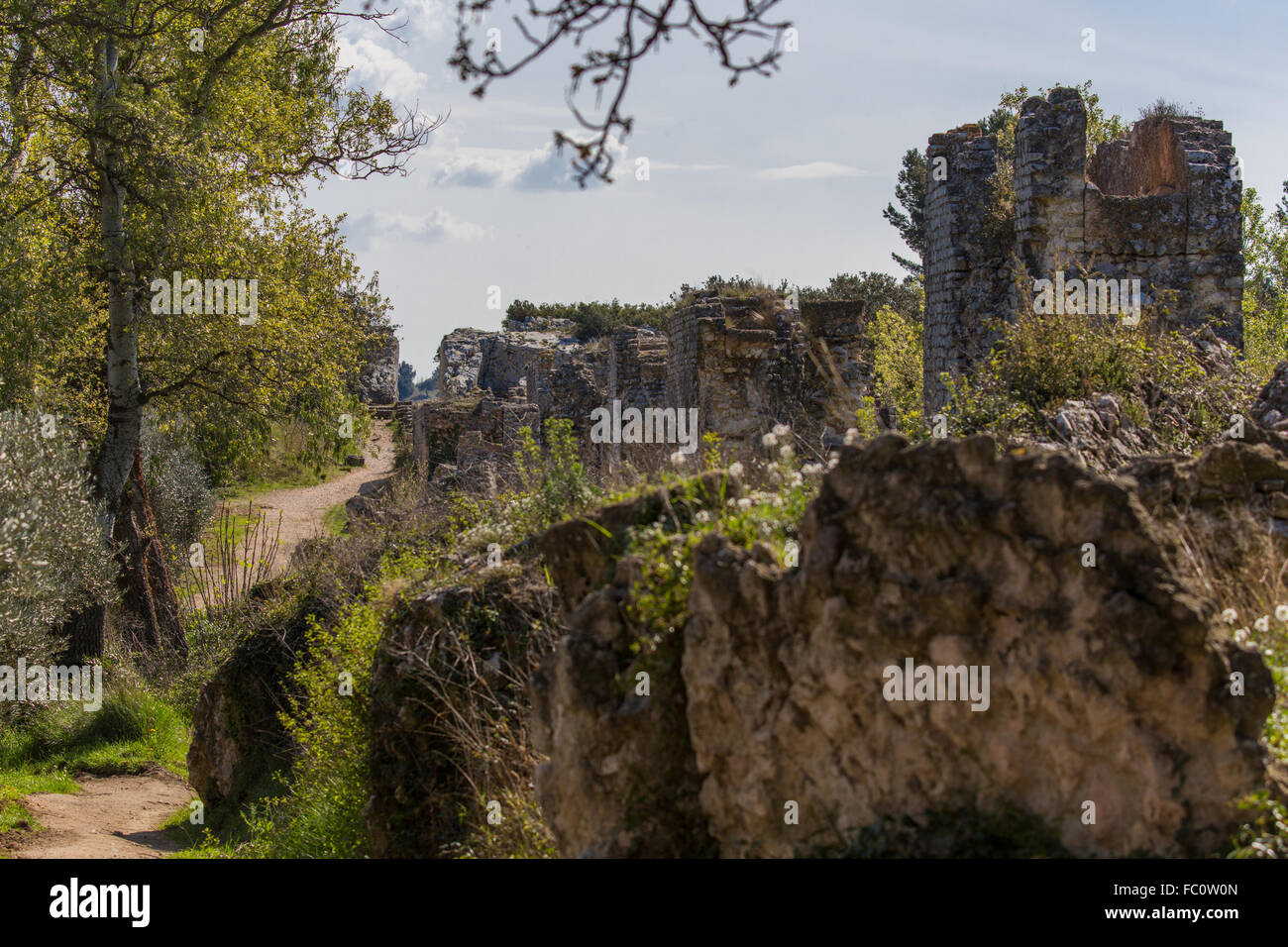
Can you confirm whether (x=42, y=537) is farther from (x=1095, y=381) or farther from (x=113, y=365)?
(x=1095, y=381)

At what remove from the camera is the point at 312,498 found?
2778 cm

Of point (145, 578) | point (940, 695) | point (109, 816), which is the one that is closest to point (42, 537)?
point (109, 816)

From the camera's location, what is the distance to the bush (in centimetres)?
1105

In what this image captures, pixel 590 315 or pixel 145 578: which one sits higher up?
pixel 590 315

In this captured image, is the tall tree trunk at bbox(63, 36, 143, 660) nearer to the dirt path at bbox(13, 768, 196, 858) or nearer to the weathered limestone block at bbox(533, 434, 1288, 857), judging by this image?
the dirt path at bbox(13, 768, 196, 858)

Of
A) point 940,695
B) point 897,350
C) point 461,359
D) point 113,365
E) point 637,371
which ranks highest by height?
point 461,359

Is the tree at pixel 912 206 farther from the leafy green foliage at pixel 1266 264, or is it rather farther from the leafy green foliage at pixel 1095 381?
the leafy green foliage at pixel 1095 381

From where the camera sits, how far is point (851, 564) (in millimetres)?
4051

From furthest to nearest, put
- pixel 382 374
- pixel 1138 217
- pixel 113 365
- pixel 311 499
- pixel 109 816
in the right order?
pixel 382 374
pixel 311 499
pixel 113 365
pixel 1138 217
pixel 109 816

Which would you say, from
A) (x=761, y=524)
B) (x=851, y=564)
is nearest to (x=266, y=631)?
(x=761, y=524)

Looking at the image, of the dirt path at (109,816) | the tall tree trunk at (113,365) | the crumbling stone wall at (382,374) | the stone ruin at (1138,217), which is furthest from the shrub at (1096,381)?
the crumbling stone wall at (382,374)

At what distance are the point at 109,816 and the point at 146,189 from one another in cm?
788

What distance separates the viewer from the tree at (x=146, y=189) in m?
14.5

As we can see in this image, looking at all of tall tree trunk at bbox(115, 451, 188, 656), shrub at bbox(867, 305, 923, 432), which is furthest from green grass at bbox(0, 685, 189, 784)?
shrub at bbox(867, 305, 923, 432)
